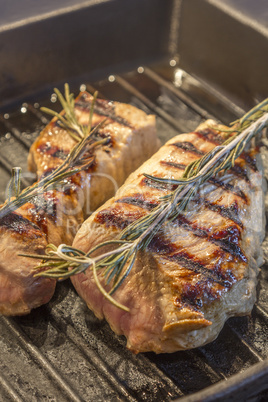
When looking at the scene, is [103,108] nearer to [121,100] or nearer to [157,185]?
[121,100]

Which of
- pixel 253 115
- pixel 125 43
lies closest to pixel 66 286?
pixel 253 115

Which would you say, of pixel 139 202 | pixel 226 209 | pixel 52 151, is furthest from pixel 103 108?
pixel 226 209

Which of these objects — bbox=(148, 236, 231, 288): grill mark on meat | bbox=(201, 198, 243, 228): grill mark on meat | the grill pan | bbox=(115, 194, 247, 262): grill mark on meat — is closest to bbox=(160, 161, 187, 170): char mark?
bbox=(201, 198, 243, 228): grill mark on meat

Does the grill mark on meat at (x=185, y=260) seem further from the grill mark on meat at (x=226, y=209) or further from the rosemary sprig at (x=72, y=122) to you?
the rosemary sprig at (x=72, y=122)

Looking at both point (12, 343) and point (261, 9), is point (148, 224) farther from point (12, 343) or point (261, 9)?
point (261, 9)

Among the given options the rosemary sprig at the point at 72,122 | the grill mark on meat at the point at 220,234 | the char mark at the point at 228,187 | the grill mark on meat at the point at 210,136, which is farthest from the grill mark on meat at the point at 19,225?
the grill mark on meat at the point at 210,136

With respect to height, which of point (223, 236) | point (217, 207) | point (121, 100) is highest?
point (121, 100)

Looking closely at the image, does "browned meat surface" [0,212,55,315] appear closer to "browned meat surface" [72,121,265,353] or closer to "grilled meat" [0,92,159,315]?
"grilled meat" [0,92,159,315]
